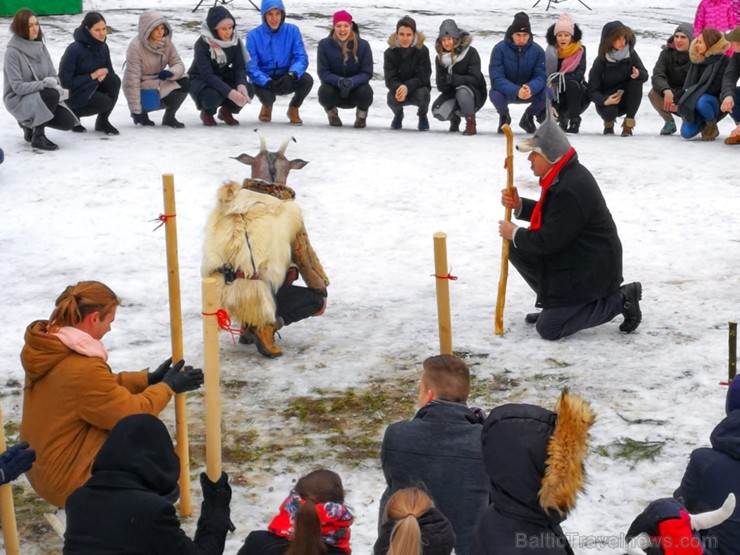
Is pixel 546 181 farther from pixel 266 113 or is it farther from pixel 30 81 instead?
pixel 266 113

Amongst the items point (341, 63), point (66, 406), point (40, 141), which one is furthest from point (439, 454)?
point (341, 63)

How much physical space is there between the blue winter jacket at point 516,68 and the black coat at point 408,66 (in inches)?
30.4

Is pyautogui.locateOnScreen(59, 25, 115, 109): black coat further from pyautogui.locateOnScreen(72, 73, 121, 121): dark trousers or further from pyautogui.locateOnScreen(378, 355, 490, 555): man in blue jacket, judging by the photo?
pyautogui.locateOnScreen(378, 355, 490, 555): man in blue jacket

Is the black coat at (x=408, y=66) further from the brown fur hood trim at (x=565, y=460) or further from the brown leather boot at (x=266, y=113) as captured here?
the brown fur hood trim at (x=565, y=460)

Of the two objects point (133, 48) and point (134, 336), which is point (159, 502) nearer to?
point (134, 336)

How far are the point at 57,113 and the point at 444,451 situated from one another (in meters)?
8.29

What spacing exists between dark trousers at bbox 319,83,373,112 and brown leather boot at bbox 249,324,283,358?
610 centimetres

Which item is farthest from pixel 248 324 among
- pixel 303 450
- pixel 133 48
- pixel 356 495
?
pixel 133 48

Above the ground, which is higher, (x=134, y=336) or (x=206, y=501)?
(x=206, y=501)

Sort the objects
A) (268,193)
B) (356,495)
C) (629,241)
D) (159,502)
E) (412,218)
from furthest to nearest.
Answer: (412,218) < (629,241) < (268,193) < (356,495) < (159,502)

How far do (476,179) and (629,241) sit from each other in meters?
2.06

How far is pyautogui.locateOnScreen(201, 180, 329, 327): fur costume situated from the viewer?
669cm

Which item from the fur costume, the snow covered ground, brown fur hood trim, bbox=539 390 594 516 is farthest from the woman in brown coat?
the fur costume

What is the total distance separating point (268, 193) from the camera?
688cm
